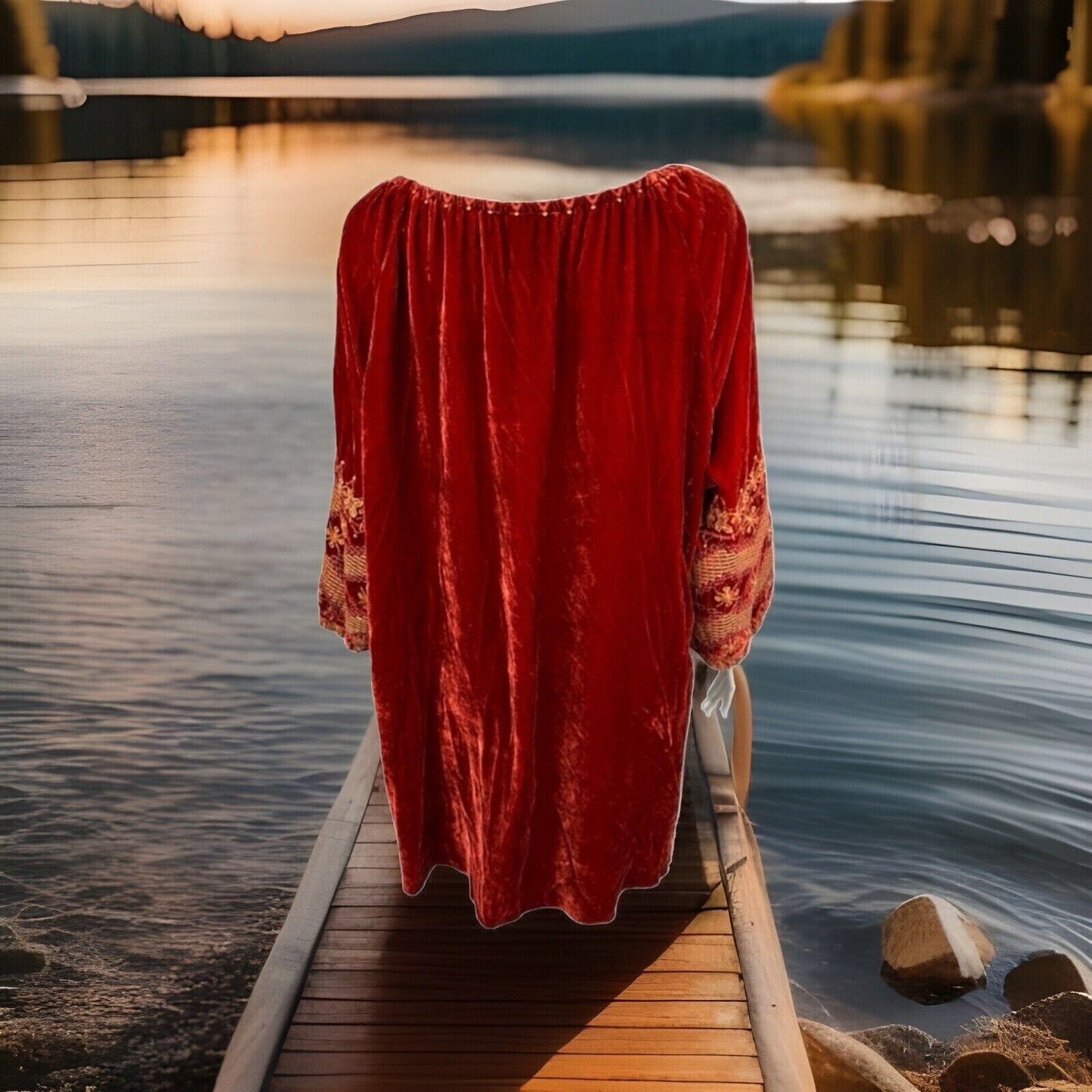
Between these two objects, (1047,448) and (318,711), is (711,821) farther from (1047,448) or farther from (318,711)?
(1047,448)

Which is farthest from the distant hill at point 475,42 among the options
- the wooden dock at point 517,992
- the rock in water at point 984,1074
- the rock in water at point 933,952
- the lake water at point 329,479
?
the rock in water at point 984,1074

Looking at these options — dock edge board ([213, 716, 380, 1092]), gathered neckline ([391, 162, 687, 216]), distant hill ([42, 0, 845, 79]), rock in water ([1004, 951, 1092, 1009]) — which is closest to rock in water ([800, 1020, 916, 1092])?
rock in water ([1004, 951, 1092, 1009])

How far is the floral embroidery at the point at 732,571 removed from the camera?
1.31 metres

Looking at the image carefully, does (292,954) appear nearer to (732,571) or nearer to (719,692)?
(719,692)

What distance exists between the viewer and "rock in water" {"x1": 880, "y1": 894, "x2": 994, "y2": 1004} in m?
2.26

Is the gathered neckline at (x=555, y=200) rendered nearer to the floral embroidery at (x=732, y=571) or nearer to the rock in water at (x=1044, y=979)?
the floral embroidery at (x=732, y=571)

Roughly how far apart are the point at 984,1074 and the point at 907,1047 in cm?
16

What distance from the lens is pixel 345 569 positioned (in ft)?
4.57

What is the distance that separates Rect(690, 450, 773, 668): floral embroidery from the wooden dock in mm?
435

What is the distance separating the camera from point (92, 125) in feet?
9.05

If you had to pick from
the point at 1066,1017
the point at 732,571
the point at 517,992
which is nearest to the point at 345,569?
the point at 732,571

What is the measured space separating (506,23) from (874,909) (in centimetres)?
228

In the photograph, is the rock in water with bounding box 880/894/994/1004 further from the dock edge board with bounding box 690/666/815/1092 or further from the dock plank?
the dock plank

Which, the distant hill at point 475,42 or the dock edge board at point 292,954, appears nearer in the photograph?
the dock edge board at point 292,954
